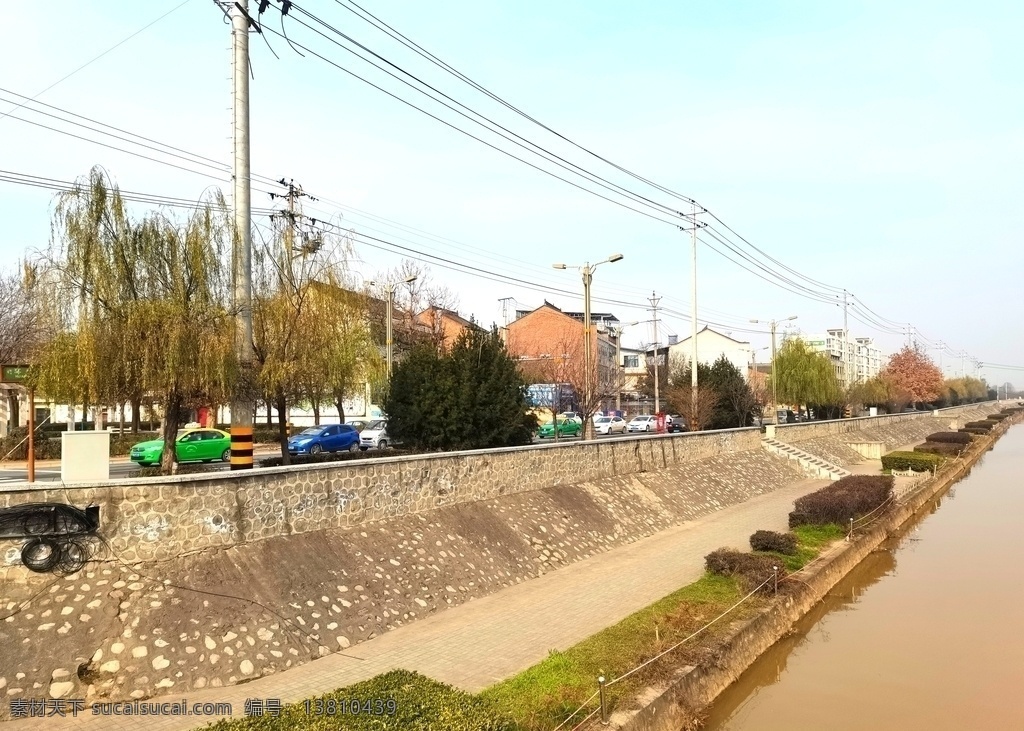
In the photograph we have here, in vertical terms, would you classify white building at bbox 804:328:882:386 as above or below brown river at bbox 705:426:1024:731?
above

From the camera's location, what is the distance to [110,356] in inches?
501

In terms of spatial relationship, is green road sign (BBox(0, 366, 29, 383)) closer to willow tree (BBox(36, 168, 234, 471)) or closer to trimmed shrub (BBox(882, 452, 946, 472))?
willow tree (BBox(36, 168, 234, 471))

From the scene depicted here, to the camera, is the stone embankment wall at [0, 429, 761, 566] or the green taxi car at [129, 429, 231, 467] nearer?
the stone embankment wall at [0, 429, 761, 566]

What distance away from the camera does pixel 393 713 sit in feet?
18.1

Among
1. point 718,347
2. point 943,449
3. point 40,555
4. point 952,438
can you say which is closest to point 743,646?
point 40,555

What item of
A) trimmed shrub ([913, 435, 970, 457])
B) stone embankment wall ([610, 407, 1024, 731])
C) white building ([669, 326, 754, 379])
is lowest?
stone embankment wall ([610, 407, 1024, 731])

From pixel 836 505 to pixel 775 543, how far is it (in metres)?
4.90

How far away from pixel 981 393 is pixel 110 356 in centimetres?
17842

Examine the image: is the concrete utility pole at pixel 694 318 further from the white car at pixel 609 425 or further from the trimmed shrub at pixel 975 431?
the trimmed shrub at pixel 975 431

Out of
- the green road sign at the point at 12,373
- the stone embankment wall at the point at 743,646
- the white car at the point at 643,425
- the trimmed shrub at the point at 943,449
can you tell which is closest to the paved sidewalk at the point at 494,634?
the stone embankment wall at the point at 743,646

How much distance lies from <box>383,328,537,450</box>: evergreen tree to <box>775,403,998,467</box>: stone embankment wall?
20246 millimetres

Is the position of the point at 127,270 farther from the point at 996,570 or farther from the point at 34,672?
the point at 996,570

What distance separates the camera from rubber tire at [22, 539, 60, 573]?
8.37 meters

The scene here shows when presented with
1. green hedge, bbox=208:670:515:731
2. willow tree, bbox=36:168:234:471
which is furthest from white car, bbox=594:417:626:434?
green hedge, bbox=208:670:515:731
